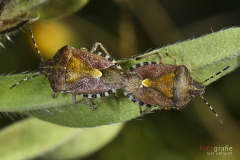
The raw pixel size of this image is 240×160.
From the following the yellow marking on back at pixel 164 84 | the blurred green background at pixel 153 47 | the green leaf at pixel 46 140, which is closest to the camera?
the yellow marking on back at pixel 164 84

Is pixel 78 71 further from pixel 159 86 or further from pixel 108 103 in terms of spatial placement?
pixel 159 86

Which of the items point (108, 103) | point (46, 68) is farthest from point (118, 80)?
point (46, 68)

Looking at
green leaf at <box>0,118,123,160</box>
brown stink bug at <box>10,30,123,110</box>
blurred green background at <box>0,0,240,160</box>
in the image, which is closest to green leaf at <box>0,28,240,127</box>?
brown stink bug at <box>10,30,123,110</box>

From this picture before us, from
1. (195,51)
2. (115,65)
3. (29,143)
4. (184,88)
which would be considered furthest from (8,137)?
(195,51)

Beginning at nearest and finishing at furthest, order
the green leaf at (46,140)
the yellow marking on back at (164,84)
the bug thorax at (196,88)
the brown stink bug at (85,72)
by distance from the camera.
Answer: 1. the bug thorax at (196,88)
2. the yellow marking on back at (164,84)
3. the brown stink bug at (85,72)
4. the green leaf at (46,140)

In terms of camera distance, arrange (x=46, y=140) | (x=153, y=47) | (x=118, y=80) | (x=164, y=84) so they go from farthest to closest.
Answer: (x=153, y=47) → (x=46, y=140) → (x=118, y=80) → (x=164, y=84)

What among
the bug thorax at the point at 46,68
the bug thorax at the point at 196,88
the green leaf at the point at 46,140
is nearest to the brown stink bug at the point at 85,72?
the bug thorax at the point at 46,68

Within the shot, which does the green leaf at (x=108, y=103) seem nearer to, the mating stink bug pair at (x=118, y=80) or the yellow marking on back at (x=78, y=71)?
the mating stink bug pair at (x=118, y=80)
